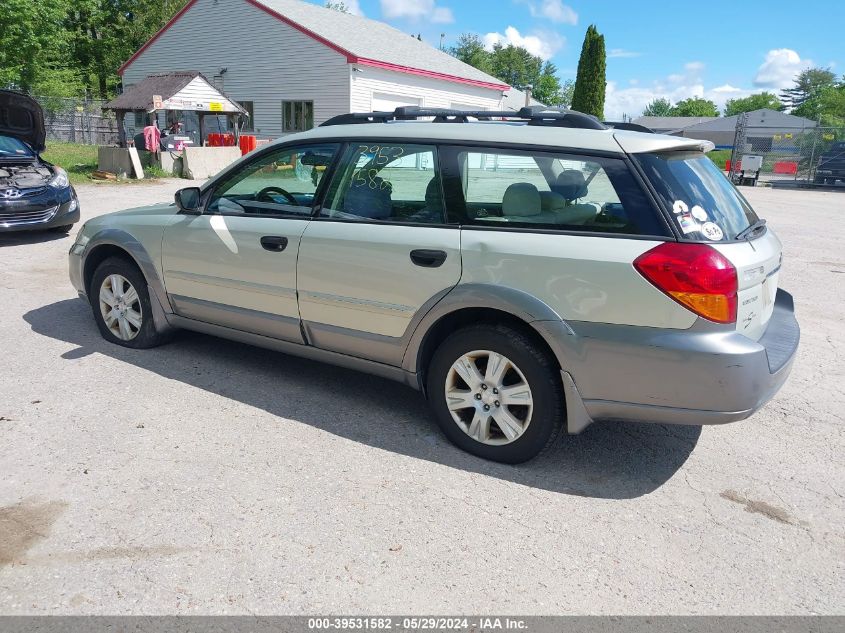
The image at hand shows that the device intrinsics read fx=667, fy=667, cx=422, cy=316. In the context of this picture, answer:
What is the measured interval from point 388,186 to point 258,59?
25.1 m

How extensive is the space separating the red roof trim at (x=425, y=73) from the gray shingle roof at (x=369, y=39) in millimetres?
103

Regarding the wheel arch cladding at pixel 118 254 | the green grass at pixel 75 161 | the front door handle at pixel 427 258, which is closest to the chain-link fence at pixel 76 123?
the green grass at pixel 75 161

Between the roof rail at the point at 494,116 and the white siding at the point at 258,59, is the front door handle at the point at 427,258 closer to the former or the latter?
the roof rail at the point at 494,116

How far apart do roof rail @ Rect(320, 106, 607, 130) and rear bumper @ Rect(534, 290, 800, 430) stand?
1.15 m

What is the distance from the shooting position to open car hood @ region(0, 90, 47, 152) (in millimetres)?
10035

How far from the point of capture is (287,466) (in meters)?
3.42

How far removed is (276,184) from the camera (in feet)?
14.5

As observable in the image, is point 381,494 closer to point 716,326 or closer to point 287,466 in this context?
point 287,466

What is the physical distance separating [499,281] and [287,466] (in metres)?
1.43

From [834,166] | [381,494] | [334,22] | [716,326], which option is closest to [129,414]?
[381,494]

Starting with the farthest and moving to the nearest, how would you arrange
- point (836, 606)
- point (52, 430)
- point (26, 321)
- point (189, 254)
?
point (26, 321) < point (189, 254) < point (52, 430) < point (836, 606)

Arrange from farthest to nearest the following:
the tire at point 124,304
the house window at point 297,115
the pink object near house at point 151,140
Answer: the house window at point 297,115
the pink object near house at point 151,140
the tire at point 124,304

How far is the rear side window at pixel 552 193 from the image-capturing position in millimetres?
3096

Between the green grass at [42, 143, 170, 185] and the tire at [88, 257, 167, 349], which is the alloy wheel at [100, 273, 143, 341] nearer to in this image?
the tire at [88, 257, 167, 349]
